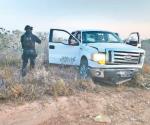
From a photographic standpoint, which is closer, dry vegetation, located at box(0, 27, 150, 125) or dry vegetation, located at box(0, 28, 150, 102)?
dry vegetation, located at box(0, 27, 150, 125)

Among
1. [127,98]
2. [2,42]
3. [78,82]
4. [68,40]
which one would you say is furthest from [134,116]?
[2,42]

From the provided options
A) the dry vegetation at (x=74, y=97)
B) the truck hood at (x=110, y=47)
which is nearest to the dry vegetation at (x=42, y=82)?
the dry vegetation at (x=74, y=97)

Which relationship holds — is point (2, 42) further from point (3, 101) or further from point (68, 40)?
point (3, 101)

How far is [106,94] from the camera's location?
1245 centimetres

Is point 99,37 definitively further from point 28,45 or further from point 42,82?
point 42,82

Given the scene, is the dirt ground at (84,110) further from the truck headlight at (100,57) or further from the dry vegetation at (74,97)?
the truck headlight at (100,57)

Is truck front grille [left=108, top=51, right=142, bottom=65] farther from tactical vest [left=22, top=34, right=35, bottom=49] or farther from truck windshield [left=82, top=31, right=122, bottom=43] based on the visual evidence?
tactical vest [left=22, top=34, right=35, bottom=49]

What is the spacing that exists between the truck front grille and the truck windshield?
1276 mm

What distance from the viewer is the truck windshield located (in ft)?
47.2

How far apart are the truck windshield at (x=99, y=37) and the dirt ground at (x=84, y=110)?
2.33m

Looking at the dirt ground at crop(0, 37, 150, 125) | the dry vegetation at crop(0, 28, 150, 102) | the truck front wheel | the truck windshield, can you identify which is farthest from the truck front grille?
the truck windshield

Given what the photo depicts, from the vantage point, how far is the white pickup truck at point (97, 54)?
1316 centimetres

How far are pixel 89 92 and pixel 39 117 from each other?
230 centimetres

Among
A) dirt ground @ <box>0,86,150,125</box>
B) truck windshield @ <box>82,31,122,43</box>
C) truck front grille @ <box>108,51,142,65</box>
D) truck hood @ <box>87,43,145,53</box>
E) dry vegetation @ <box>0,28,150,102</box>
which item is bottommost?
dirt ground @ <box>0,86,150,125</box>
